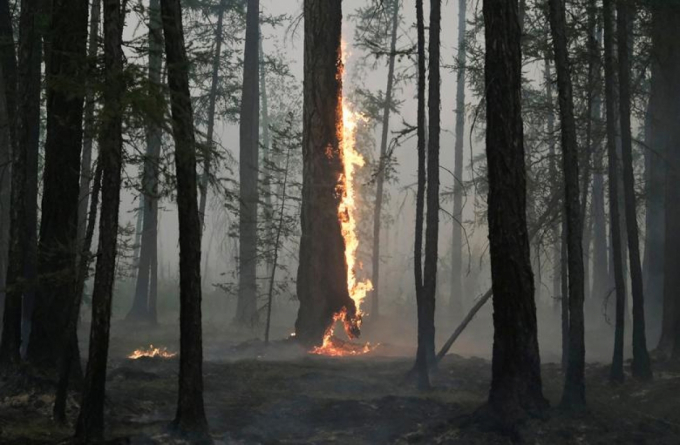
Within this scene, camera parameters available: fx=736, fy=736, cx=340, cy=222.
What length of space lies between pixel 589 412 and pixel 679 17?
9.26 meters

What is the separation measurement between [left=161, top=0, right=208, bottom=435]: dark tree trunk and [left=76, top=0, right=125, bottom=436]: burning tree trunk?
0.70 metres

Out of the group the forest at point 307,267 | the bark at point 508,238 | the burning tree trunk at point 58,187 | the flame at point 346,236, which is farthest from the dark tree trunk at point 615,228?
the burning tree trunk at point 58,187

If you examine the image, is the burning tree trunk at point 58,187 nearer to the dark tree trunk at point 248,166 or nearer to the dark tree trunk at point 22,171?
the dark tree trunk at point 22,171

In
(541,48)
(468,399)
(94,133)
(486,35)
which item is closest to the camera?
(94,133)

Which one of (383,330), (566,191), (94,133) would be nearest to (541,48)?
(566,191)

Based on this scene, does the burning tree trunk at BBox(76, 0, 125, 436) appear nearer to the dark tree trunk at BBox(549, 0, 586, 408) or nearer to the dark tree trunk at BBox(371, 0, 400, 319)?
the dark tree trunk at BBox(549, 0, 586, 408)

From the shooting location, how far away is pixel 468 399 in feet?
40.2

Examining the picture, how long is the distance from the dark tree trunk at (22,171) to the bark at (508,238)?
6.45 m

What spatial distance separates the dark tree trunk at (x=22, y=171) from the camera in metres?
10.5

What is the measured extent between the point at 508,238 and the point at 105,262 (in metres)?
5.01

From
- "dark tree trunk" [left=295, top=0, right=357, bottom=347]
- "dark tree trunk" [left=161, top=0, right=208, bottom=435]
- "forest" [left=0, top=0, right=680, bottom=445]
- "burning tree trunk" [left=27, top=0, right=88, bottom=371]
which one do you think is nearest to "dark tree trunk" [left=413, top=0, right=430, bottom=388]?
"forest" [left=0, top=0, right=680, bottom=445]

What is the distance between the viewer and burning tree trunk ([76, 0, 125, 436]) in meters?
8.17

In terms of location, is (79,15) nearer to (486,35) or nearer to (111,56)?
(111,56)

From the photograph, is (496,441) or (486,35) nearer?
(496,441)
